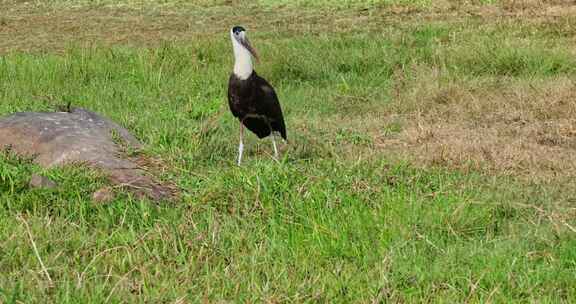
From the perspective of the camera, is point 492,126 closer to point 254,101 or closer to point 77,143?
point 254,101

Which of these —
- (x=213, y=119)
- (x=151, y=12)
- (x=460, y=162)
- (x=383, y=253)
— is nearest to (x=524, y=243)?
(x=383, y=253)

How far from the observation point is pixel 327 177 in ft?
13.3

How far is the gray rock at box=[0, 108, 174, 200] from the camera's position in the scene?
4.07 metres

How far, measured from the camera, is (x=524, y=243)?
11.0 feet

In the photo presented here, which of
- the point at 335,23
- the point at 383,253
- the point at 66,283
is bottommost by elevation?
the point at 335,23

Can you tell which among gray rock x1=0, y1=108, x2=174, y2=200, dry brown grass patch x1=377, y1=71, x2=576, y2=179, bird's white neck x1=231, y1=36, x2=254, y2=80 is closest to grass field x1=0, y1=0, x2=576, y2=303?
dry brown grass patch x1=377, y1=71, x2=576, y2=179

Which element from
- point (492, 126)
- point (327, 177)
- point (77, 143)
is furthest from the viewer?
point (492, 126)

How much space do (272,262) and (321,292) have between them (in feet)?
1.33

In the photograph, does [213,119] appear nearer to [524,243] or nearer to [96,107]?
[96,107]

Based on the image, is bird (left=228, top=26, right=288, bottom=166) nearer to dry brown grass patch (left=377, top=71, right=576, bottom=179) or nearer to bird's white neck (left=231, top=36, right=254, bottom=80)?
bird's white neck (left=231, top=36, right=254, bottom=80)

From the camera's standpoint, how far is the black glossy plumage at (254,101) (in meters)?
5.30

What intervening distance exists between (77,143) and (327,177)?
55.5 inches

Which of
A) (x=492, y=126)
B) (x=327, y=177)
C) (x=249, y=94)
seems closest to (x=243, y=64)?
(x=249, y=94)

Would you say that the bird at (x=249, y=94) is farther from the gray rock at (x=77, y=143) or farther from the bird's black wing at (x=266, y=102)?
the gray rock at (x=77, y=143)
